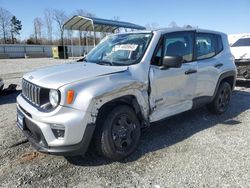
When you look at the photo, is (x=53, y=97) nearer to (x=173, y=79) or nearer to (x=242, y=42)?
(x=173, y=79)

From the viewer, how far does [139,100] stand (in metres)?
3.73

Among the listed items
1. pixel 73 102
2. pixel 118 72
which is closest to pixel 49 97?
pixel 73 102

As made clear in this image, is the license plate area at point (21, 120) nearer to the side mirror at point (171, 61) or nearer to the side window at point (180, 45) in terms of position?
the side mirror at point (171, 61)

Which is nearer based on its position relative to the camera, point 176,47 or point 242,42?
point 176,47

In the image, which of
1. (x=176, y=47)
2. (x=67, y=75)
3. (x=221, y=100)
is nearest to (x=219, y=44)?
(x=221, y=100)

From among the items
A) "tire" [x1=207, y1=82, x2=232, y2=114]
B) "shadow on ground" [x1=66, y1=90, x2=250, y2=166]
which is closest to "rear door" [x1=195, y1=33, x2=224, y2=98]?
"tire" [x1=207, y1=82, x2=232, y2=114]

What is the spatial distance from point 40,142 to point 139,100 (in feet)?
4.87

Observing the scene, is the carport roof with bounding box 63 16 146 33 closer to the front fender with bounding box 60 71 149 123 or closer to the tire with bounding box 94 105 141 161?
the front fender with bounding box 60 71 149 123

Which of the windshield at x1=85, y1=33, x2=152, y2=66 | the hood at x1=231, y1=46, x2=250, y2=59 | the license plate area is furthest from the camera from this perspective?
the hood at x1=231, y1=46, x2=250, y2=59

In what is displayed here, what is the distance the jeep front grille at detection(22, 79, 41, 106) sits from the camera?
3313mm

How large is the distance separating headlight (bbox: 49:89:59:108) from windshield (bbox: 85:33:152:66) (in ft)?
3.84

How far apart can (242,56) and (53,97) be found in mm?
7978

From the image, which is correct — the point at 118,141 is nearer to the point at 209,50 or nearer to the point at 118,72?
the point at 118,72

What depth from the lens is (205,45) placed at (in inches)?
202
